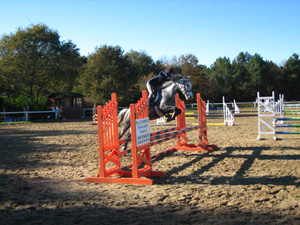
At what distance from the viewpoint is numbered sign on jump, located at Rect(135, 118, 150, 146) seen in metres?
5.43

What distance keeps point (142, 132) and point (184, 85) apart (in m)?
2.34

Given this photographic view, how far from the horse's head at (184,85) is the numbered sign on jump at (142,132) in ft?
6.36

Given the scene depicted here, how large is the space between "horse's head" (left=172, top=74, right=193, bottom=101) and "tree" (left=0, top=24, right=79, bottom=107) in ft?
85.8

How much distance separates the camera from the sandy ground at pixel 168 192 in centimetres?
351

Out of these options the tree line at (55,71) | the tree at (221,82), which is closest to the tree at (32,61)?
the tree line at (55,71)

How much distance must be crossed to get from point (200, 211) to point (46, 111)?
27359mm

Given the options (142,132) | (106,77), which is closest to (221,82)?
(106,77)

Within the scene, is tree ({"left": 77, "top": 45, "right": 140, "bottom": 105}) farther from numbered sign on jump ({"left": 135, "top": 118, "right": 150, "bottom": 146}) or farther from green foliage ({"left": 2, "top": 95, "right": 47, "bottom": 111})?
numbered sign on jump ({"left": 135, "top": 118, "right": 150, "bottom": 146})

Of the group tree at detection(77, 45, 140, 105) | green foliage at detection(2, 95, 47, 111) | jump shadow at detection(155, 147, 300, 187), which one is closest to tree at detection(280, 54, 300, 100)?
tree at detection(77, 45, 140, 105)

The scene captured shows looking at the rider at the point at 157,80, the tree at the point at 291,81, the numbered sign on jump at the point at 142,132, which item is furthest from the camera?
the tree at the point at 291,81

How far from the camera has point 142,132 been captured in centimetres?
564

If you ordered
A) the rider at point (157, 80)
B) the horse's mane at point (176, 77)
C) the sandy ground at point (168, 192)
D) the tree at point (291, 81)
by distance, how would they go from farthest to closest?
the tree at point (291, 81)
the rider at point (157, 80)
the horse's mane at point (176, 77)
the sandy ground at point (168, 192)

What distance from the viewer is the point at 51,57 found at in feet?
104

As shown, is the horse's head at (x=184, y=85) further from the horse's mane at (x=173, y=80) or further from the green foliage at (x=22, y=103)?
the green foliage at (x=22, y=103)
